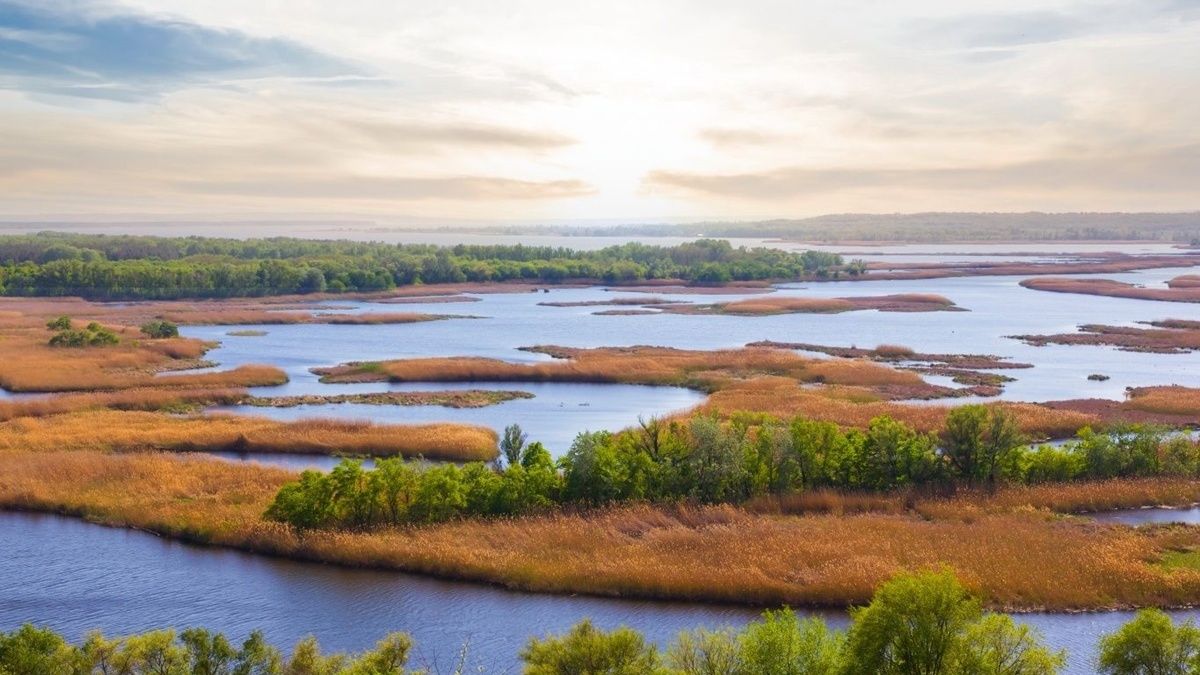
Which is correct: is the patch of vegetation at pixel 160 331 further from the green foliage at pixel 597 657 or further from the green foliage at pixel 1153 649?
the green foliage at pixel 1153 649

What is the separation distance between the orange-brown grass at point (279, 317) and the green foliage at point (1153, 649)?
86065 millimetres

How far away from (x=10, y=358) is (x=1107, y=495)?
6290cm

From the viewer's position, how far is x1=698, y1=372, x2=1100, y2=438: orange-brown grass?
1854 inches

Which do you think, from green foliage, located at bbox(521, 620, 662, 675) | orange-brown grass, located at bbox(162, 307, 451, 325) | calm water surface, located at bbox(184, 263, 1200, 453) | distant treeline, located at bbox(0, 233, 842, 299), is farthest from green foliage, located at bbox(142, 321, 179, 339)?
green foliage, located at bbox(521, 620, 662, 675)

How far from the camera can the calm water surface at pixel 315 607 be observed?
82.3ft

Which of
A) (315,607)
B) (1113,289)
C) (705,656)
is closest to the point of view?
(705,656)

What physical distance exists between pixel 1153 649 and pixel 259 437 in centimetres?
3564

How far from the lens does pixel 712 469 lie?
1348 inches

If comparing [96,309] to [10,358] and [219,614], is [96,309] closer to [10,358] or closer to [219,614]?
[10,358]

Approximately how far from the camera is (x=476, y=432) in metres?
45.9

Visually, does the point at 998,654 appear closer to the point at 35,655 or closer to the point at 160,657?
the point at 160,657

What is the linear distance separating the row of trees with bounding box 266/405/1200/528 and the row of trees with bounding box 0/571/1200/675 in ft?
40.8

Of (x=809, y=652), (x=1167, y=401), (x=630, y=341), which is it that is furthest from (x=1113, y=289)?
(x=809, y=652)

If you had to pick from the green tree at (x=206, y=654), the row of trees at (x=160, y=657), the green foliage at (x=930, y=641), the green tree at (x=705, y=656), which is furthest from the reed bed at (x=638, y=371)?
the green tree at (x=206, y=654)
